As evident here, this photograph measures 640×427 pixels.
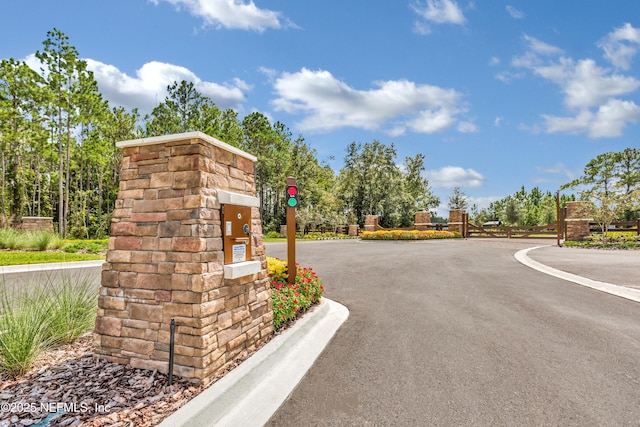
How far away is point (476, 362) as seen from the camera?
3957 millimetres

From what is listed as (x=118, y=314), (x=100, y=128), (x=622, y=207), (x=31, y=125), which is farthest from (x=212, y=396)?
(x=100, y=128)

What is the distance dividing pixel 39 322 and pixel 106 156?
104 feet

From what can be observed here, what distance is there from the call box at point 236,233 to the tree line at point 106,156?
2333 centimetres

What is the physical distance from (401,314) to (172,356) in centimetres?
392

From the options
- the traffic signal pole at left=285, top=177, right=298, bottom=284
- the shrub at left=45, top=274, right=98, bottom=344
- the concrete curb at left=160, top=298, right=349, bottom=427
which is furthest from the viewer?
the traffic signal pole at left=285, top=177, right=298, bottom=284

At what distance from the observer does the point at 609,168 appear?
43781 millimetres

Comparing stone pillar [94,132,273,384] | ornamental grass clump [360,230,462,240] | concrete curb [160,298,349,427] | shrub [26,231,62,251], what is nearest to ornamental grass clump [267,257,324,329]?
concrete curb [160,298,349,427]

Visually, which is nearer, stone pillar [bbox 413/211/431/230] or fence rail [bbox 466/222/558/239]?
fence rail [bbox 466/222/558/239]

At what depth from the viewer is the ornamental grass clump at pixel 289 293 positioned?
5.04 metres

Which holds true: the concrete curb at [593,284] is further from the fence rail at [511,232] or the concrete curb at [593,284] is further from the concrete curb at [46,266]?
the fence rail at [511,232]

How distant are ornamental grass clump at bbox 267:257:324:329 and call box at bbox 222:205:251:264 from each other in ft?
4.26

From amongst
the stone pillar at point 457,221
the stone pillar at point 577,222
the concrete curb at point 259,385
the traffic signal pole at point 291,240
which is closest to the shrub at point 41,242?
the traffic signal pole at point 291,240

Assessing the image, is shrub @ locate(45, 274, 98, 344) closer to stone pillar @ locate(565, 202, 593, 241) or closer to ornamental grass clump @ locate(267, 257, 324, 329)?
ornamental grass clump @ locate(267, 257, 324, 329)

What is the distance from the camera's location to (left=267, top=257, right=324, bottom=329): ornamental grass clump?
5.04 m
